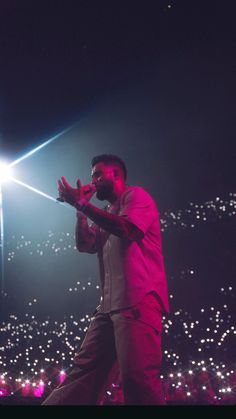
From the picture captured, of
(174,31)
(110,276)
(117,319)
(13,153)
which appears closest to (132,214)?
(110,276)

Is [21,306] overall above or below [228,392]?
above

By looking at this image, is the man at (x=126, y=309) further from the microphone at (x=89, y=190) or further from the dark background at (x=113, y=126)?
the dark background at (x=113, y=126)

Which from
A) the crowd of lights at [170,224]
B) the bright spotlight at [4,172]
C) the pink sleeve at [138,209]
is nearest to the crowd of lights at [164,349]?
the crowd of lights at [170,224]

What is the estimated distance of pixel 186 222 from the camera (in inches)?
468

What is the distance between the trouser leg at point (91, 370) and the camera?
8.47 ft

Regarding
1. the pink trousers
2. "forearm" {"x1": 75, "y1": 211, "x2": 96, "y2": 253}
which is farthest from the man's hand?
the pink trousers

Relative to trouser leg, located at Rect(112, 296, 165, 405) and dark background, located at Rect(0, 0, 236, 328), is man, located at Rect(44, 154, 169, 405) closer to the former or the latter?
trouser leg, located at Rect(112, 296, 165, 405)

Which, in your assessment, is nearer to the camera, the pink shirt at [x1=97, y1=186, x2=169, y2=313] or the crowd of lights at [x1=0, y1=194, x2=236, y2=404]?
the pink shirt at [x1=97, y1=186, x2=169, y2=313]

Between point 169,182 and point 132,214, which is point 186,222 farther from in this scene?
point 132,214

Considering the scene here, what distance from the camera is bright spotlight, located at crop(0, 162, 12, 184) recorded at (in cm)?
987

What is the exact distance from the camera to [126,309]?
8.25 ft

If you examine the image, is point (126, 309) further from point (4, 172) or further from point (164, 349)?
point (164, 349)

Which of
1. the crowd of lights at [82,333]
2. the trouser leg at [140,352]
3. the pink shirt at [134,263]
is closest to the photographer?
the trouser leg at [140,352]

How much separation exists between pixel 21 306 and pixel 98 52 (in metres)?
8.53
